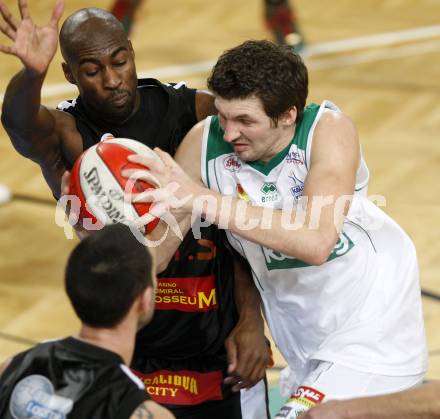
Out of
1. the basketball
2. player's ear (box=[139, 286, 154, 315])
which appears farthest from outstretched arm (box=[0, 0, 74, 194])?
player's ear (box=[139, 286, 154, 315])

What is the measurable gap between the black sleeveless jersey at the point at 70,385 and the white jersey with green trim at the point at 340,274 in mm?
1075

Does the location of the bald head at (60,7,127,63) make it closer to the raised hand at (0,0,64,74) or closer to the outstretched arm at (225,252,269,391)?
the raised hand at (0,0,64,74)

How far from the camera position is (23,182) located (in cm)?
724

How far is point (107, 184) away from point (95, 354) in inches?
31.2

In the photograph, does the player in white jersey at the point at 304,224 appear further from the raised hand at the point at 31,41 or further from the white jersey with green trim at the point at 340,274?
the raised hand at the point at 31,41

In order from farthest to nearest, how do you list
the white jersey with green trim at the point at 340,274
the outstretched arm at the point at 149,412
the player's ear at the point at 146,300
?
the white jersey with green trim at the point at 340,274 < the player's ear at the point at 146,300 < the outstretched arm at the point at 149,412

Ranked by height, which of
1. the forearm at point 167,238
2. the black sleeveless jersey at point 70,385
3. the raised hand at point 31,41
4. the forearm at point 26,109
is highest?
the raised hand at point 31,41

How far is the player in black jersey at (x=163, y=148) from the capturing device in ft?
12.6

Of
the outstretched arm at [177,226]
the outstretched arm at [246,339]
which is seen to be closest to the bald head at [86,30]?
the outstretched arm at [177,226]

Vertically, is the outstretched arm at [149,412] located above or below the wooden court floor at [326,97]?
below

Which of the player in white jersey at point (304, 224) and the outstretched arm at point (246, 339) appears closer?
the player in white jersey at point (304, 224)

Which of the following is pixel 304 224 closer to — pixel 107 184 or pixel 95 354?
pixel 107 184

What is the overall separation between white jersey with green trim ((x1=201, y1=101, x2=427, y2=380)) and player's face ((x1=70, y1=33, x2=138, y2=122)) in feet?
1.15

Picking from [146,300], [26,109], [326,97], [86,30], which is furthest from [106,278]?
[326,97]
